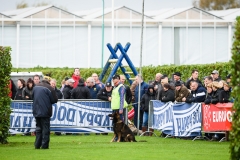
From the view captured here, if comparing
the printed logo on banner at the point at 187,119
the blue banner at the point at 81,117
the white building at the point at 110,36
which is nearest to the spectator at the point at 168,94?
the printed logo on banner at the point at 187,119

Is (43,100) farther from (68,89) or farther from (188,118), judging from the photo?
(68,89)

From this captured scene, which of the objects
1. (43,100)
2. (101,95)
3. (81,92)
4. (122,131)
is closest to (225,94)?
(122,131)

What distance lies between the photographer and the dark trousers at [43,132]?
68.9 feet

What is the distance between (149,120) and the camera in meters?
27.9

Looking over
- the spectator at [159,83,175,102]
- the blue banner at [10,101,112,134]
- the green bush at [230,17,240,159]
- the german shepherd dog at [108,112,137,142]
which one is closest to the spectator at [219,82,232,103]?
the german shepherd dog at [108,112,137,142]

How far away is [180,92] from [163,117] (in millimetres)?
1286

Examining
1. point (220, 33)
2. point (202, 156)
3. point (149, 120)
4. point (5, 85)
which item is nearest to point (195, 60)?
point (220, 33)

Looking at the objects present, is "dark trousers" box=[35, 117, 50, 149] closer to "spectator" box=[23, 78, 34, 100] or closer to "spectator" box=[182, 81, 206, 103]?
"spectator" box=[182, 81, 206, 103]

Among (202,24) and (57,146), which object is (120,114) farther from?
(202,24)

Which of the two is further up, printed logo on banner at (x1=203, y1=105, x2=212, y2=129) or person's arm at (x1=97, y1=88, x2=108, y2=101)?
person's arm at (x1=97, y1=88, x2=108, y2=101)

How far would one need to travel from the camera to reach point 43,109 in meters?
20.9

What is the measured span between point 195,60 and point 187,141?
38.5 meters

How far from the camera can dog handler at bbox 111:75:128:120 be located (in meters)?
25.0

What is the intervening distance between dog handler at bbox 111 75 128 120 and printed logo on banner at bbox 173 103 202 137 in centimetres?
177
